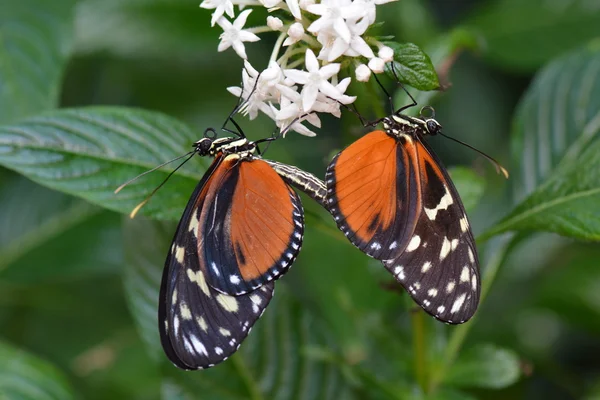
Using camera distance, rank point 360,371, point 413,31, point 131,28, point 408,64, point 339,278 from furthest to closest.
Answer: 1. point 131,28
2. point 413,31
3. point 339,278
4. point 360,371
5. point 408,64

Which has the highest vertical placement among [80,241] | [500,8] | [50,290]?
[500,8]

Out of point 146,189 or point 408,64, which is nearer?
point 408,64

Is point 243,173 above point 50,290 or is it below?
above

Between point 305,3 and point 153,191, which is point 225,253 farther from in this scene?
point 305,3

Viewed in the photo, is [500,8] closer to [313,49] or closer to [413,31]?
[413,31]

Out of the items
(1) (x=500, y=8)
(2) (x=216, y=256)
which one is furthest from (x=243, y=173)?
(1) (x=500, y=8)

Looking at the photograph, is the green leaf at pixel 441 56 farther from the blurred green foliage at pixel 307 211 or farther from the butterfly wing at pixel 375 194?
the butterfly wing at pixel 375 194
